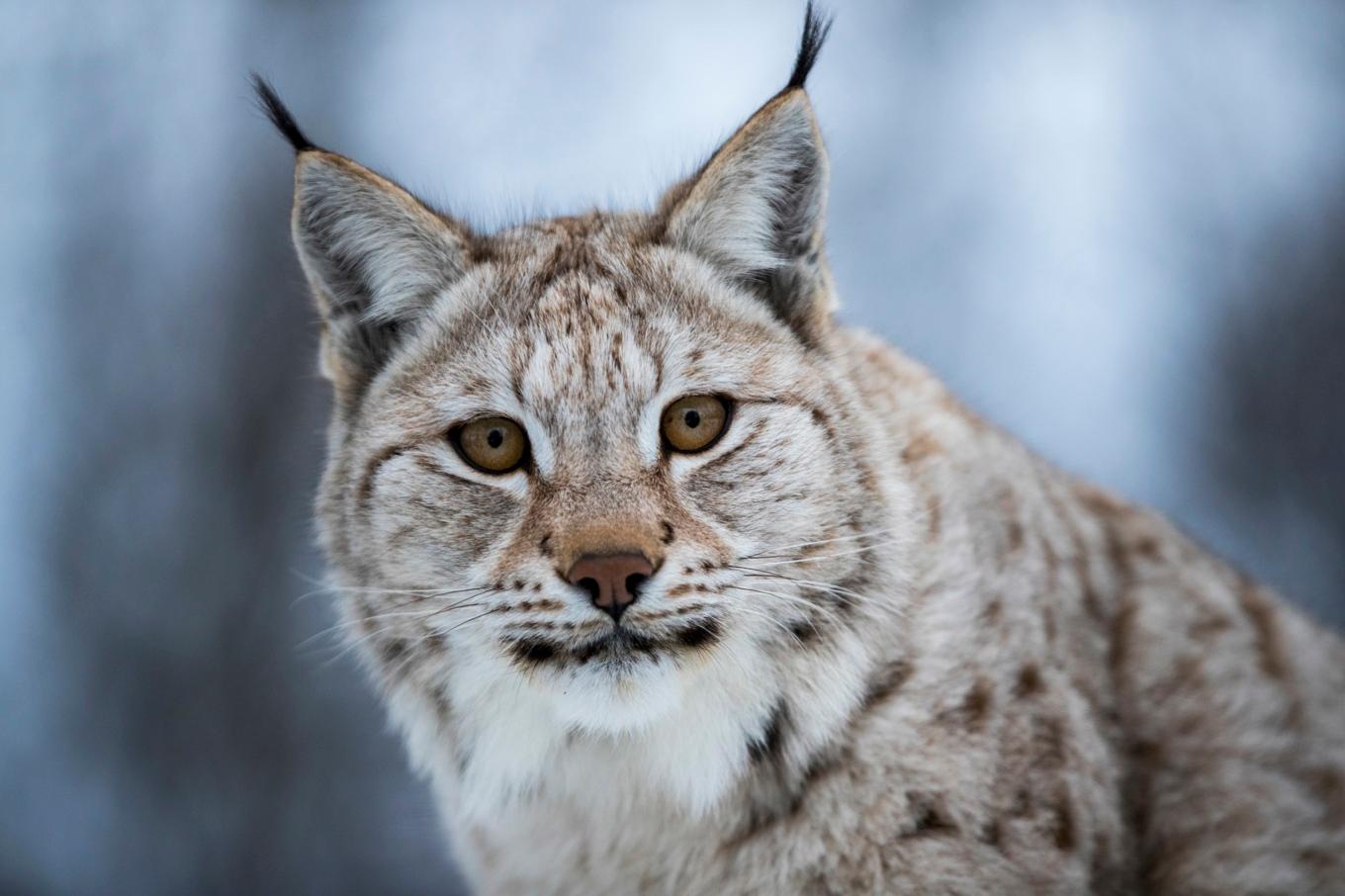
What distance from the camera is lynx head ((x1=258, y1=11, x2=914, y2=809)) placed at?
3020 millimetres

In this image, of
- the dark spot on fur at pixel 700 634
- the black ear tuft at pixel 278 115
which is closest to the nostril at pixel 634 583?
the dark spot on fur at pixel 700 634

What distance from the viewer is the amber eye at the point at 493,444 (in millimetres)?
3279

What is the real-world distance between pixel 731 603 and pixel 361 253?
62.1 inches

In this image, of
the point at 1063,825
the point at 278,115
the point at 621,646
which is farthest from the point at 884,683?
the point at 278,115

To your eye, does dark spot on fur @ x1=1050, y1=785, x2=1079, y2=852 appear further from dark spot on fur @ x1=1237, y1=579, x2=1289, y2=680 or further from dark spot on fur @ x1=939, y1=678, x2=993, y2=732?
dark spot on fur @ x1=1237, y1=579, x2=1289, y2=680

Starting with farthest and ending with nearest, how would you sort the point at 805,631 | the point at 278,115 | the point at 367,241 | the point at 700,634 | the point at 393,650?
the point at 367,241
the point at 393,650
the point at 278,115
the point at 805,631
the point at 700,634

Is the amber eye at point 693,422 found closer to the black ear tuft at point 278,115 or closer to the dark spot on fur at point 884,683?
the dark spot on fur at point 884,683

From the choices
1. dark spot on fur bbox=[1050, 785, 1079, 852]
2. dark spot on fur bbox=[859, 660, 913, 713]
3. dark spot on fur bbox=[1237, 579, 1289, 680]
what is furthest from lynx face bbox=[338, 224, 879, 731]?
dark spot on fur bbox=[1237, 579, 1289, 680]

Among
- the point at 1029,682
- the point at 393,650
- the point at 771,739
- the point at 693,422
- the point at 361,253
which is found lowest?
the point at 393,650

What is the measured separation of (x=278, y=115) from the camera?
341cm

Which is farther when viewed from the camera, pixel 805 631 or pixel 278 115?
pixel 278 115

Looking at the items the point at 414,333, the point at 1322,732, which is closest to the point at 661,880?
the point at 414,333

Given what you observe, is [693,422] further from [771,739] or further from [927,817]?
[927,817]

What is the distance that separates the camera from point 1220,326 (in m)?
7.83
